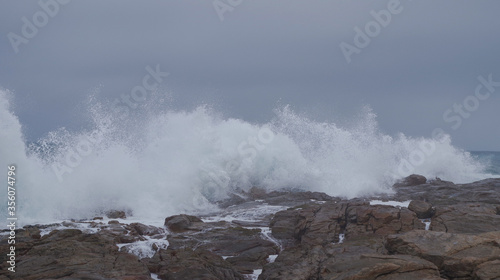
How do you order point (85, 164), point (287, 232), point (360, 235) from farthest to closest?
point (85, 164), point (287, 232), point (360, 235)

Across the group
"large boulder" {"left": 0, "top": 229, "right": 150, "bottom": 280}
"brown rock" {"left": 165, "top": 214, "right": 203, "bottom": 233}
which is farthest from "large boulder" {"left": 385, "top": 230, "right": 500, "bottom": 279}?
"brown rock" {"left": 165, "top": 214, "right": 203, "bottom": 233}

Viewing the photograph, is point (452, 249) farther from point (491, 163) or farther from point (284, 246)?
point (491, 163)

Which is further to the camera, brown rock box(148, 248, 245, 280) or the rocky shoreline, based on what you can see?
brown rock box(148, 248, 245, 280)

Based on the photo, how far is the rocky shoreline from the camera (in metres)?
7.19

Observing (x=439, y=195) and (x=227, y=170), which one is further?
(x=227, y=170)

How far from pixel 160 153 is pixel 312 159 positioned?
26.0 ft

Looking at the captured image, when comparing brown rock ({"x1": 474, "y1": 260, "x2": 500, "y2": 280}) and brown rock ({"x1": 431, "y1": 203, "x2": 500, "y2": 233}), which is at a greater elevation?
brown rock ({"x1": 431, "y1": 203, "x2": 500, "y2": 233})

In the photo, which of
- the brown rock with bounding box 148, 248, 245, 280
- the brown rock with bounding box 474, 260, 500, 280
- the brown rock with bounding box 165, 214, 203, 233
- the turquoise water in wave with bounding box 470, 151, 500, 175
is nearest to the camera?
the brown rock with bounding box 474, 260, 500, 280

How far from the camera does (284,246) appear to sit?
10.6m

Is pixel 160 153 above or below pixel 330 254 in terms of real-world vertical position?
above

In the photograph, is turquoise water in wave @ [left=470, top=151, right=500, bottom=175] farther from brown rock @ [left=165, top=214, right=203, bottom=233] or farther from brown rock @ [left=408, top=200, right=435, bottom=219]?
brown rock @ [left=165, top=214, right=203, bottom=233]

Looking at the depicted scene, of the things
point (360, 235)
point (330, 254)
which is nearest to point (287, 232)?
point (360, 235)

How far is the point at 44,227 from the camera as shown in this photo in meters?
11.6

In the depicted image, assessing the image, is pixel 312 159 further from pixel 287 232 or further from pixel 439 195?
pixel 287 232
